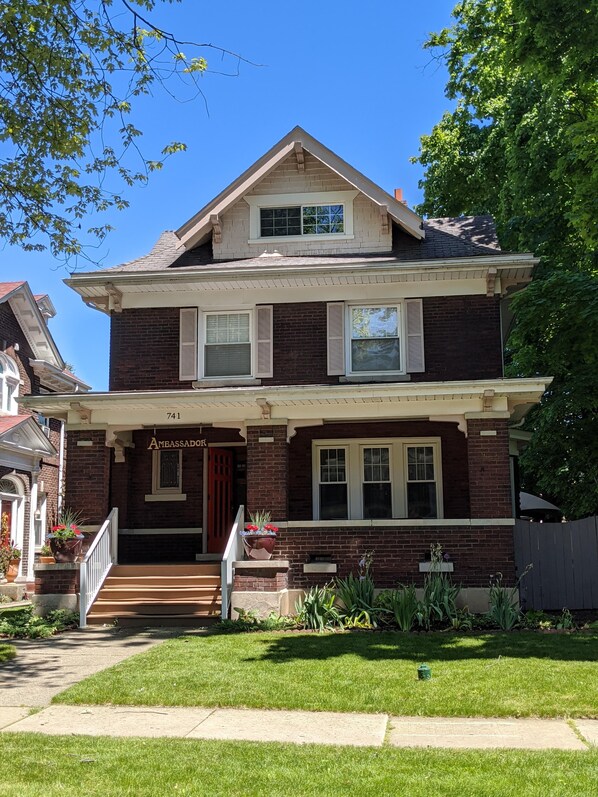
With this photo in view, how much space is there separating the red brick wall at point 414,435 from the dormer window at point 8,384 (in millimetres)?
10874

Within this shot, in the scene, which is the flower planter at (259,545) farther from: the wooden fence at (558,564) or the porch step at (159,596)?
the wooden fence at (558,564)

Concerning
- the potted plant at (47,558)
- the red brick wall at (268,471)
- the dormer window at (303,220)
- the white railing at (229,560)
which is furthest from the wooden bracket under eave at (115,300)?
the white railing at (229,560)

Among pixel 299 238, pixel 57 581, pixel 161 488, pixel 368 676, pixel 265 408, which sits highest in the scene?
pixel 299 238

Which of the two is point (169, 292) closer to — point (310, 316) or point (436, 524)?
point (310, 316)

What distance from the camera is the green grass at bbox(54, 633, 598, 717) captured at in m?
7.91

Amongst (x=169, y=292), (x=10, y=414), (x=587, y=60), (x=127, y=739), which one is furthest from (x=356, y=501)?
(x=10, y=414)

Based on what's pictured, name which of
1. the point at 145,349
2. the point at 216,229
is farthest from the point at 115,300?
the point at 216,229

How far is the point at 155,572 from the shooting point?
15344mm

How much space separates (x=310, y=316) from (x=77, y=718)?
10.7m

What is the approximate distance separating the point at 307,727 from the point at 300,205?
42.3ft

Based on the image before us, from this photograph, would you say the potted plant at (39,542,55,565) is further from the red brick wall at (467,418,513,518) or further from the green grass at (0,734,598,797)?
the green grass at (0,734,598,797)

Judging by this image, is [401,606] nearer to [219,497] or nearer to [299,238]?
[219,497]

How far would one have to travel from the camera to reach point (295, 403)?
15211 millimetres

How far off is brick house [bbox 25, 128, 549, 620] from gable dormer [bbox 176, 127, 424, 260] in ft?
0.12
